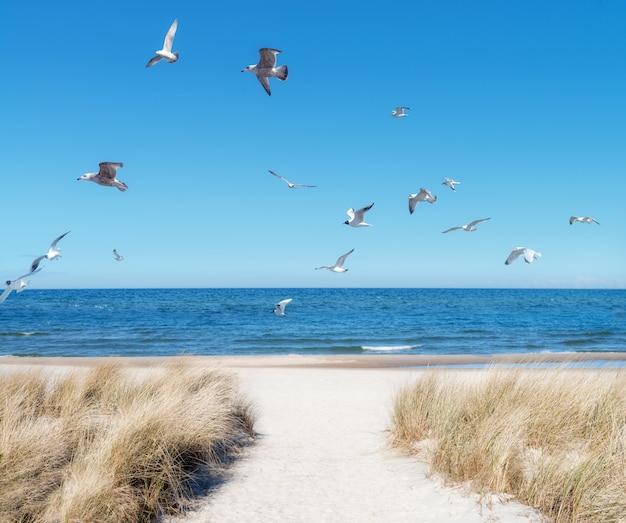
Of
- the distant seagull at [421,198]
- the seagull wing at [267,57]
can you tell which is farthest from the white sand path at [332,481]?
the seagull wing at [267,57]

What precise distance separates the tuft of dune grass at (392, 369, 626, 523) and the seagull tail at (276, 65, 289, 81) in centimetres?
469

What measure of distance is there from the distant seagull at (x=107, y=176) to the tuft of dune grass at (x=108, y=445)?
2.71 m

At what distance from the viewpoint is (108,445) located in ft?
17.4

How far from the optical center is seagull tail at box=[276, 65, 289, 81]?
683cm

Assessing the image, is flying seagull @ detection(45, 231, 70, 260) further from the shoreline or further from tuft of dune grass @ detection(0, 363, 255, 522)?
the shoreline

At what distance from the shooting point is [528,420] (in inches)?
249

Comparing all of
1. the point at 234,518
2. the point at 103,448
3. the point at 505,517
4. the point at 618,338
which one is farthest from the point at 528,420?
the point at 618,338

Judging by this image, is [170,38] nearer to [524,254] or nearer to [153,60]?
[153,60]

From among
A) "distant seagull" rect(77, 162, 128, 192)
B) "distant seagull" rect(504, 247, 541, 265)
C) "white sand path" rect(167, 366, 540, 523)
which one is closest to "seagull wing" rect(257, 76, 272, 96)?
"distant seagull" rect(77, 162, 128, 192)

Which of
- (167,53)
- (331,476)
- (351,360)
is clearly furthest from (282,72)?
(351,360)

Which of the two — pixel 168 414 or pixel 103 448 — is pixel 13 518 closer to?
pixel 103 448

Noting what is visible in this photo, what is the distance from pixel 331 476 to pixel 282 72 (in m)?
5.08

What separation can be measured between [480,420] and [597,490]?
84.5 inches

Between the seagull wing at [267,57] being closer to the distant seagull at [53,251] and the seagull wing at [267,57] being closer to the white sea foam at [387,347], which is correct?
the distant seagull at [53,251]
